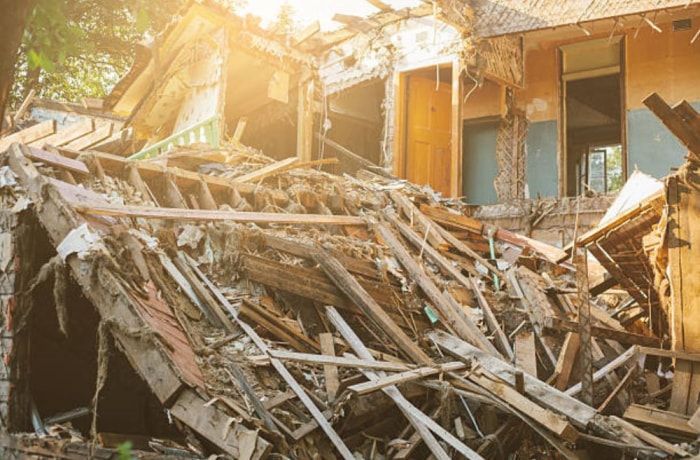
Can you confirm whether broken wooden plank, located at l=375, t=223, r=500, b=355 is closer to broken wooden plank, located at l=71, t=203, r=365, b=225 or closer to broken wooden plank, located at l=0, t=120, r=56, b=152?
broken wooden plank, located at l=71, t=203, r=365, b=225

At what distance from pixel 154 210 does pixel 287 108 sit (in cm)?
743

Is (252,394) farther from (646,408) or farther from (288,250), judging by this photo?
(646,408)

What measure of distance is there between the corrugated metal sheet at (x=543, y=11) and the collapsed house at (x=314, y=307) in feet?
0.14

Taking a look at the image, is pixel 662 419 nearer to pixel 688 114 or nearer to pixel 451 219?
pixel 688 114

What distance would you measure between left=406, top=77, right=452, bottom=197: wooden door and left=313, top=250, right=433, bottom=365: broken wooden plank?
20.8 feet

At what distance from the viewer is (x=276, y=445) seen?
3.97m

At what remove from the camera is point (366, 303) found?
5.98m

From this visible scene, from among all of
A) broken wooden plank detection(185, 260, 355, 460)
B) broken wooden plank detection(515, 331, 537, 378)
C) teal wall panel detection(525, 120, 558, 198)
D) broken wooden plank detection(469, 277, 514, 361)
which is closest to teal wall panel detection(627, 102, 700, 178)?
teal wall panel detection(525, 120, 558, 198)

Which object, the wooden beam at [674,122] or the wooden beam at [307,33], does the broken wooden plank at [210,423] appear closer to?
the wooden beam at [674,122]

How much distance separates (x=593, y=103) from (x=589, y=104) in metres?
0.13

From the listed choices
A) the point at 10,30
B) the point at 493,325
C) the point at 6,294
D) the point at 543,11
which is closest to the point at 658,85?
the point at 543,11

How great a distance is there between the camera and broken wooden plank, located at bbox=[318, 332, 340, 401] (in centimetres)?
478

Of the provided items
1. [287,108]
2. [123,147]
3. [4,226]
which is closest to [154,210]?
[4,226]

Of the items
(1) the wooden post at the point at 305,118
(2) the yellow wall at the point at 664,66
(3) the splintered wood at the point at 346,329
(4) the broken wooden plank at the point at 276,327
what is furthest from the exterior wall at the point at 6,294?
(2) the yellow wall at the point at 664,66
